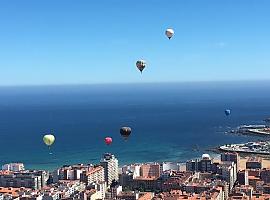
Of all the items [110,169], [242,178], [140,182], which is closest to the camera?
[242,178]

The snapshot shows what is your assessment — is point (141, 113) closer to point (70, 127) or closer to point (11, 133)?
point (70, 127)

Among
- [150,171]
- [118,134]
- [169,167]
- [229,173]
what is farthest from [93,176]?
[118,134]

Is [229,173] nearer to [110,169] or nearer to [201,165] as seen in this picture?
[201,165]

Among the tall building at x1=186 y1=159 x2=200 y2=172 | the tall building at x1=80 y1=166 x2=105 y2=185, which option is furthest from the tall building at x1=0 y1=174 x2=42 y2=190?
the tall building at x1=186 y1=159 x2=200 y2=172

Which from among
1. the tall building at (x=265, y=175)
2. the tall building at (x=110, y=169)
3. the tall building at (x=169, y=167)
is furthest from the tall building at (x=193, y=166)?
the tall building at (x=110, y=169)

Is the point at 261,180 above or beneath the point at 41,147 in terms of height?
beneath

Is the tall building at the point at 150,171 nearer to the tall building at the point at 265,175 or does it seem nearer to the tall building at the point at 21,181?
the tall building at the point at 265,175

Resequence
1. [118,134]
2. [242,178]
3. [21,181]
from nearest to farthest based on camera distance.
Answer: [21,181], [242,178], [118,134]

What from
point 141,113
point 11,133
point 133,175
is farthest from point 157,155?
point 141,113

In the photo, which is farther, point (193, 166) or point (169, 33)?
point (193, 166)
